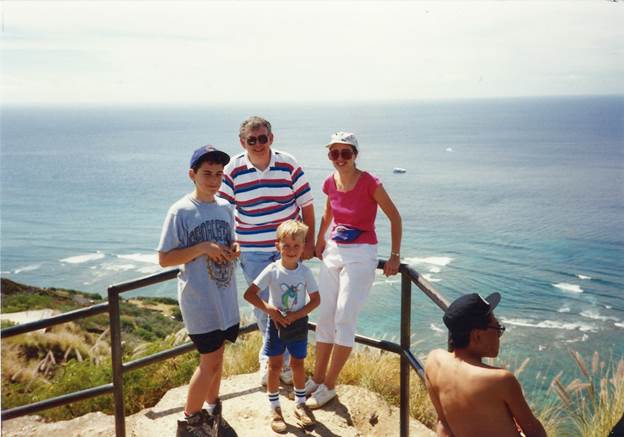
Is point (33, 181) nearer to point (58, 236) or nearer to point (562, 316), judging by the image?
point (58, 236)

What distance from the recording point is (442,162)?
101m

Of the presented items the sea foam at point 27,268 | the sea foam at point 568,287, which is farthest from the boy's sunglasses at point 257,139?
the sea foam at point 27,268

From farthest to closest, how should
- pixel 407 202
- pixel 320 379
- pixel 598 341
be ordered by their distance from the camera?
pixel 407 202 < pixel 598 341 < pixel 320 379

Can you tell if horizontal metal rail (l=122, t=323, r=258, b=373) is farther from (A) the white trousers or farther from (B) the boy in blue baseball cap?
(A) the white trousers

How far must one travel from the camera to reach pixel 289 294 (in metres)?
3.82

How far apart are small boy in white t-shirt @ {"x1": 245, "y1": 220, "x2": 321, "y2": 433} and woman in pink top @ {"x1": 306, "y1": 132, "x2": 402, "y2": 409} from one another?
0.31m

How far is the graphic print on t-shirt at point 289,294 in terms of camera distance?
12.5ft

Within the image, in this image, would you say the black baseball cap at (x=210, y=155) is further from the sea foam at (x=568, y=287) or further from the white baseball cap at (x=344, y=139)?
the sea foam at (x=568, y=287)

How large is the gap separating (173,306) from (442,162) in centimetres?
7093

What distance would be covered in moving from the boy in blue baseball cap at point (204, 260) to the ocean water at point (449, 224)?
272 inches

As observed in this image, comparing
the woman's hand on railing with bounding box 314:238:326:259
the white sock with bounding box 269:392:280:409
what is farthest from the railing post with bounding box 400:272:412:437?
the woman's hand on railing with bounding box 314:238:326:259

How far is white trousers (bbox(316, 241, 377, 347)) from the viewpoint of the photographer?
4121 millimetres

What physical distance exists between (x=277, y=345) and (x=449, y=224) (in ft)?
189

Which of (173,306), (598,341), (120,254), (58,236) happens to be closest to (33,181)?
(58,236)
